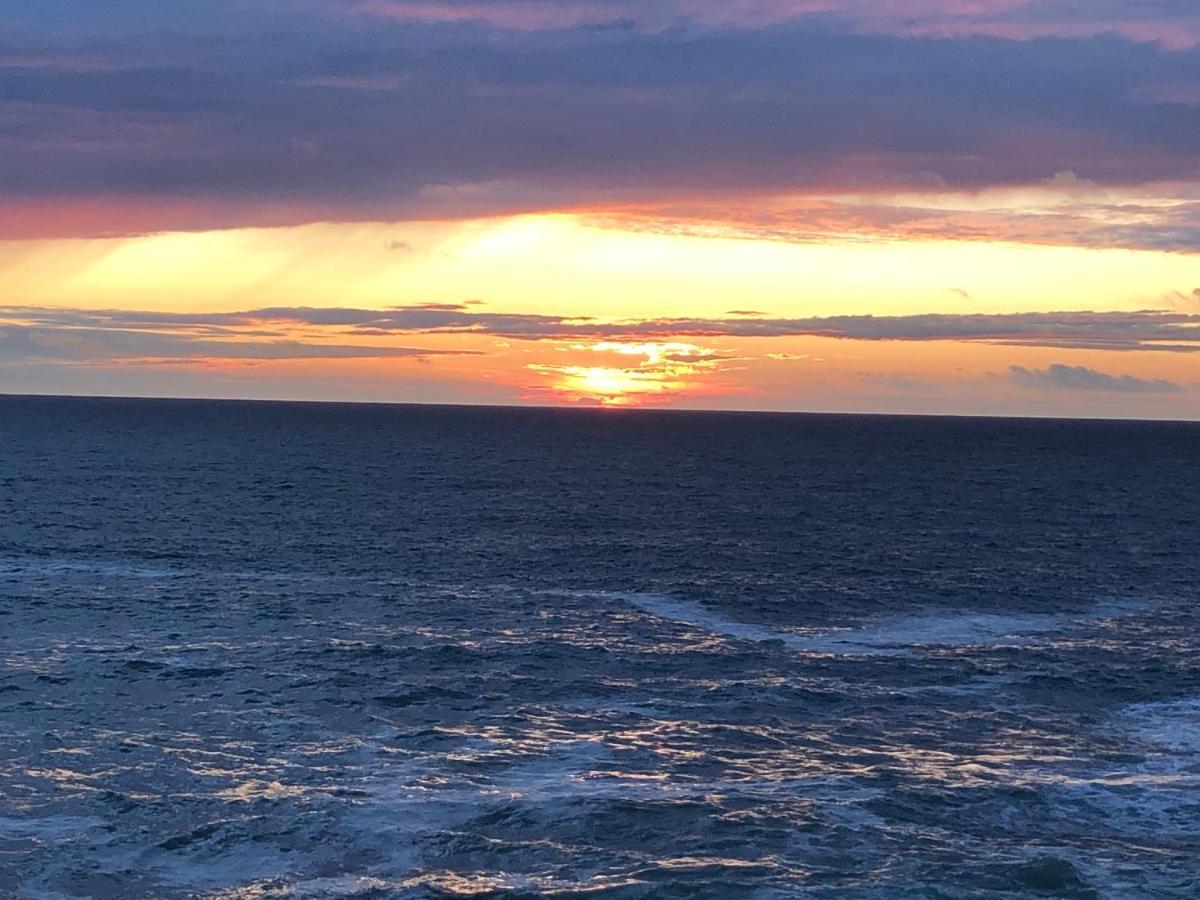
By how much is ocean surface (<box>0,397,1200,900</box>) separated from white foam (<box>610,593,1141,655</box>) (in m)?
0.28

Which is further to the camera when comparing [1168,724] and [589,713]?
[589,713]

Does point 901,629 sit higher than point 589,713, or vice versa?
point 901,629

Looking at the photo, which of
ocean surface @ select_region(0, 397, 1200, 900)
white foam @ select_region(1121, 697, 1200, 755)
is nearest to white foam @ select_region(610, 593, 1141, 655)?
ocean surface @ select_region(0, 397, 1200, 900)

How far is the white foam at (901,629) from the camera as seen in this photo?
56594mm

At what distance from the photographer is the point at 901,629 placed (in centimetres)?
6025

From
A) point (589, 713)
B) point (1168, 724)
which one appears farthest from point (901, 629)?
point (589, 713)

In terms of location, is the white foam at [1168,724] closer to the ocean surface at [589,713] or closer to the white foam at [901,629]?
the ocean surface at [589,713]

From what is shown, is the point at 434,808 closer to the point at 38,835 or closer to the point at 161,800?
the point at 161,800

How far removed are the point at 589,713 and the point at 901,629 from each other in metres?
21.7

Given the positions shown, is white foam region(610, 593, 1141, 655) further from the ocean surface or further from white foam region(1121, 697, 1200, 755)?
white foam region(1121, 697, 1200, 755)

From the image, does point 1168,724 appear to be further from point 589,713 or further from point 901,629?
point 589,713

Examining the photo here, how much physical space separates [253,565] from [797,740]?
44.6m

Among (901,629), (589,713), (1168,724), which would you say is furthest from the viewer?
(901,629)

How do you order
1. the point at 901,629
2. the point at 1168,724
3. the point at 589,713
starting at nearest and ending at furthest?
the point at 1168,724, the point at 589,713, the point at 901,629
